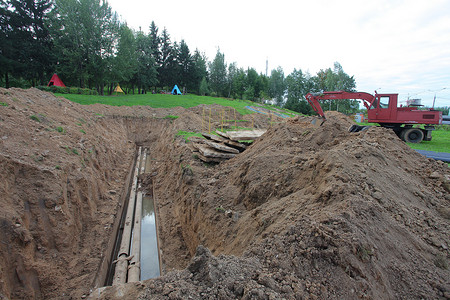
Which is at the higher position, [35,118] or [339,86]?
[339,86]

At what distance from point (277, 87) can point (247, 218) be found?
59388mm

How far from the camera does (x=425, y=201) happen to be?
4.83 meters

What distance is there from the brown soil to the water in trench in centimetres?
61

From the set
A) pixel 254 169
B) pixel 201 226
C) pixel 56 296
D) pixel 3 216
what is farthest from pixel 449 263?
pixel 3 216

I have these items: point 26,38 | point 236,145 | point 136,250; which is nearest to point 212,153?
point 236,145

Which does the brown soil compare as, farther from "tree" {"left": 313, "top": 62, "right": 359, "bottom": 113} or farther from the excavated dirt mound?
"tree" {"left": 313, "top": 62, "right": 359, "bottom": 113}

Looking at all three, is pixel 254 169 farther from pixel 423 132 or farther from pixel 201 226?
pixel 423 132

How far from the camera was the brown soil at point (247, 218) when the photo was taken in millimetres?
3119

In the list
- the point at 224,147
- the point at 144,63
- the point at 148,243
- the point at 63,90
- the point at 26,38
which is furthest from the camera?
the point at 144,63

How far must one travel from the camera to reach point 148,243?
8.92 m

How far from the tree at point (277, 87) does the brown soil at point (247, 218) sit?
2052 inches

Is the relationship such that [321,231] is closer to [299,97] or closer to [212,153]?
[212,153]

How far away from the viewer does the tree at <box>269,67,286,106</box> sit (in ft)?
199

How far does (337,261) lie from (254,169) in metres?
4.15
